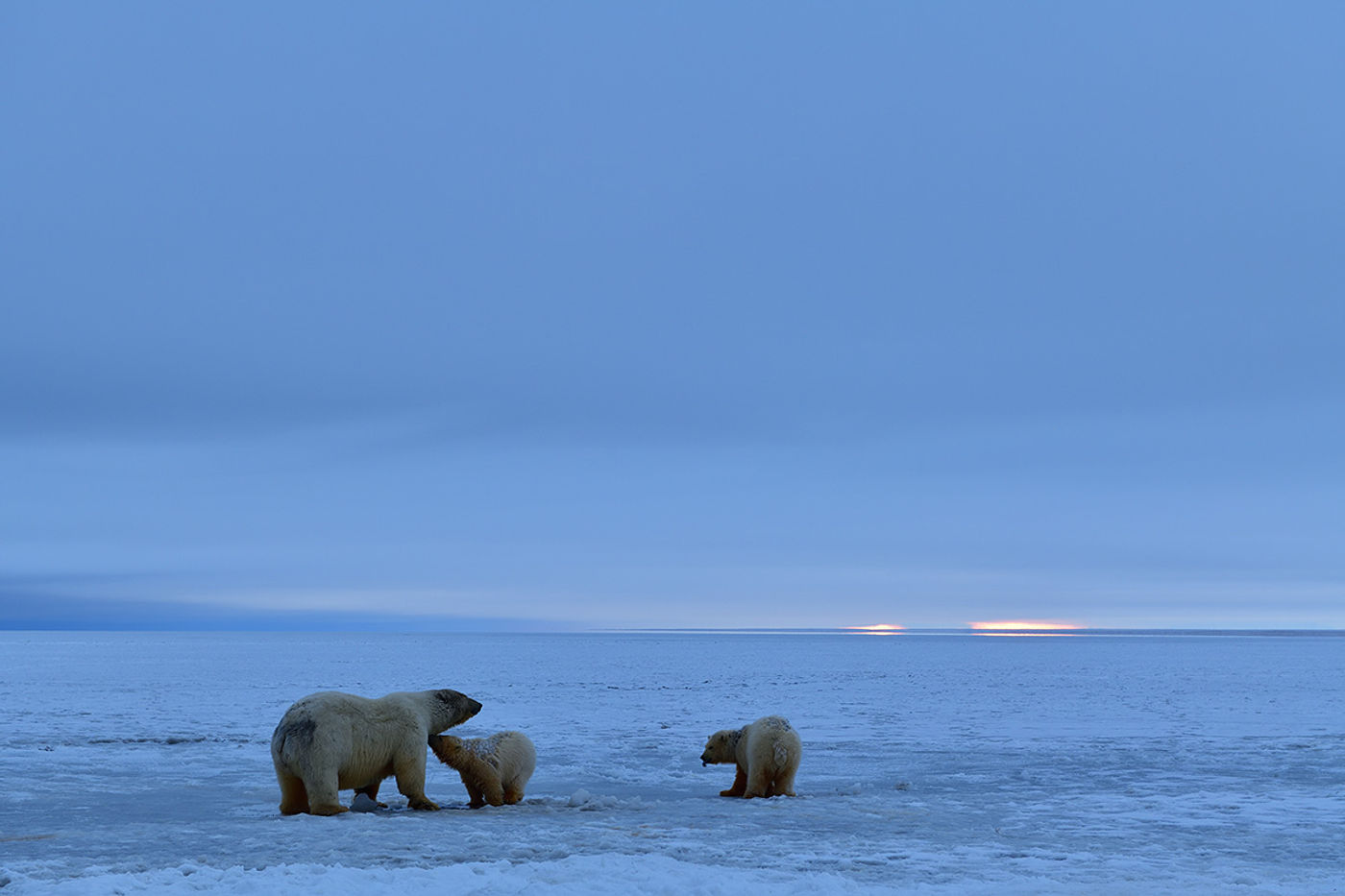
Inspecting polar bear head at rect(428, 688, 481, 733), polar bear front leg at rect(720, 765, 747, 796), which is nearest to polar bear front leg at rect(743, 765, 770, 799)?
polar bear front leg at rect(720, 765, 747, 796)

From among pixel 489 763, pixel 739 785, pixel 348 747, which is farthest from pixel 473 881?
pixel 739 785

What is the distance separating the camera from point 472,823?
38.8 feet

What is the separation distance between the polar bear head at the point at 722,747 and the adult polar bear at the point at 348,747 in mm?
3810

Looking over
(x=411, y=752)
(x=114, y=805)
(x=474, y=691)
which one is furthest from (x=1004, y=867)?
(x=474, y=691)

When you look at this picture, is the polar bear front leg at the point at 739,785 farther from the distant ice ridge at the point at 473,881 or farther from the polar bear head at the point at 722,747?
the distant ice ridge at the point at 473,881

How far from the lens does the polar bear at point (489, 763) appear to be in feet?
44.0

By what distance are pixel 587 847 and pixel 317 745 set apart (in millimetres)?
3424

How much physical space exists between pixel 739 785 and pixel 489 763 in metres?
3.09

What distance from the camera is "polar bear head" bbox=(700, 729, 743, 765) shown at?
1588 centimetres

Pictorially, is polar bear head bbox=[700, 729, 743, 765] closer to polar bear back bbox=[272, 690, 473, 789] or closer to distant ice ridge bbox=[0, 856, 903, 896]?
polar bear back bbox=[272, 690, 473, 789]

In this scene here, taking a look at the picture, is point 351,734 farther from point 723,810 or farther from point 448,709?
point 723,810

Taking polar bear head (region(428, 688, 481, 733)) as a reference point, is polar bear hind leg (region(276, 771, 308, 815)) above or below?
below

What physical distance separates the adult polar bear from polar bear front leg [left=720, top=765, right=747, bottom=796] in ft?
11.3

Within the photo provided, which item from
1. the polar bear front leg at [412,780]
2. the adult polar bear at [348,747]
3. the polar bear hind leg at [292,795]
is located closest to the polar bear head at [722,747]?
the adult polar bear at [348,747]
